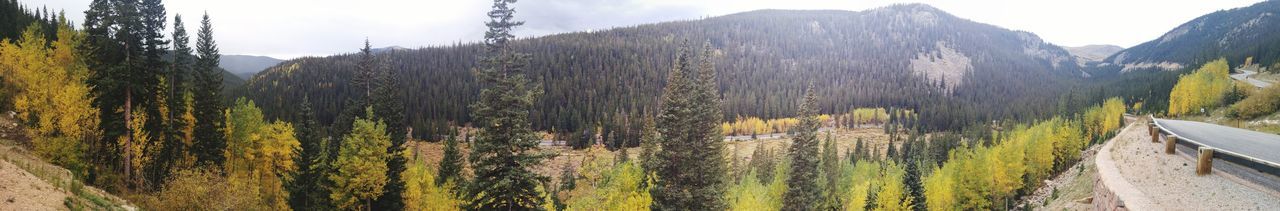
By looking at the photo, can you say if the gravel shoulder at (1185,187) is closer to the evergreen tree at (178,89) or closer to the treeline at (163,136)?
the treeline at (163,136)

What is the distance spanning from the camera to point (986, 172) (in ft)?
163

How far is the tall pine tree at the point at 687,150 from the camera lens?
91.4 ft

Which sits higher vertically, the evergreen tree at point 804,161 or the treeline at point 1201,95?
the treeline at point 1201,95

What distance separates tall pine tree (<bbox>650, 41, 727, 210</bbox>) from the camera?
27844 millimetres

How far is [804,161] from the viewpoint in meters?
40.0

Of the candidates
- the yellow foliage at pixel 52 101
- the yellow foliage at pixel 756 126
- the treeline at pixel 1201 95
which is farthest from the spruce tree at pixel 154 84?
the yellow foliage at pixel 756 126

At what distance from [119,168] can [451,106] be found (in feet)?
393

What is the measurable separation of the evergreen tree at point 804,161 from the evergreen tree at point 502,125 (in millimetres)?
24654

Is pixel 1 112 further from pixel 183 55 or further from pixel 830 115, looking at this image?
pixel 830 115

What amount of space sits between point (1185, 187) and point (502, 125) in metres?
19.1

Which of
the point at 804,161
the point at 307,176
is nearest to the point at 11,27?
the point at 307,176

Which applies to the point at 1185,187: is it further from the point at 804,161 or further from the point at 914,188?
the point at 914,188

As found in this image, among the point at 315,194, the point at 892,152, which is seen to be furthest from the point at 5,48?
the point at 892,152

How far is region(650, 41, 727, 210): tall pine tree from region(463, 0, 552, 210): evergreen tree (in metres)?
9.07
